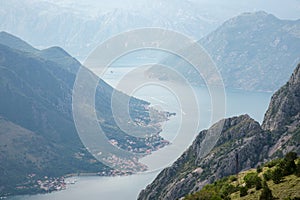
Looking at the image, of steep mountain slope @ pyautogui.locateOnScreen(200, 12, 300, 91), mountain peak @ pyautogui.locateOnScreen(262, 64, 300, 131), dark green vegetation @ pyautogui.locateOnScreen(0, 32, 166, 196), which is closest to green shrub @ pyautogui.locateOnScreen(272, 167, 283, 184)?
mountain peak @ pyautogui.locateOnScreen(262, 64, 300, 131)

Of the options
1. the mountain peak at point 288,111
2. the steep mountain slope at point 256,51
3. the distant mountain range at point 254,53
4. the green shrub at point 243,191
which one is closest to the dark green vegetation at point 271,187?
the green shrub at point 243,191

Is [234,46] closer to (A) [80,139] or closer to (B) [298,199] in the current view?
(A) [80,139]

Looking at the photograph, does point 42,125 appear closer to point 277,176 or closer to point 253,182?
point 253,182

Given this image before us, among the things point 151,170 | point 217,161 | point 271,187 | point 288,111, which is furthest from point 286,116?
point 151,170

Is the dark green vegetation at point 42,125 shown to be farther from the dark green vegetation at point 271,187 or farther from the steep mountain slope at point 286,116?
the dark green vegetation at point 271,187

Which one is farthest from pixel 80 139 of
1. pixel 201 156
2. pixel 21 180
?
pixel 201 156

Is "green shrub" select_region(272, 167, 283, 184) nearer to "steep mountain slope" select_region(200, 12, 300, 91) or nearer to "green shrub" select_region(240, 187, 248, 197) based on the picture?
"green shrub" select_region(240, 187, 248, 197)
